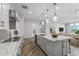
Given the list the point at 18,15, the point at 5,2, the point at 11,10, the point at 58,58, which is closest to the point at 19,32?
the point at 18,15

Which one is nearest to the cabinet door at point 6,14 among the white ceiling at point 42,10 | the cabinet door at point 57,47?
the white ceiling at point 42,10

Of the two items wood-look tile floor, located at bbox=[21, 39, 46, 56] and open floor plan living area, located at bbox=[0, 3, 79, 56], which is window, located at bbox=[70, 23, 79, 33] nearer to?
open floor plan living area, located at bbox=[0, 3, 79, 56]

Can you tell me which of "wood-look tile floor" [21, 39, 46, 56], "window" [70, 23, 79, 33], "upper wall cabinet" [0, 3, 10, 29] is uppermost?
"upper wall cabinet" [0, 3, 10, 29]

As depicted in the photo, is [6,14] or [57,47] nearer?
[6,14]

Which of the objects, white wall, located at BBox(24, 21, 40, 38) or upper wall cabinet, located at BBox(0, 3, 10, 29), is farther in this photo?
white wall, located at BBox(24, 21, 40, 38)

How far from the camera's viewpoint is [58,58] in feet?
5.16

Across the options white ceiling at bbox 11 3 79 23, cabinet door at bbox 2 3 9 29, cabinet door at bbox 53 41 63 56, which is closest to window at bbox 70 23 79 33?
white ceiling at bbox 11 3 79 23

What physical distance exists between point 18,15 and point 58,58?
120 cm

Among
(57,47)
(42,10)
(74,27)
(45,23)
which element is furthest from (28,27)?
(74,27)

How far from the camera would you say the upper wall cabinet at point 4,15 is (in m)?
1.51

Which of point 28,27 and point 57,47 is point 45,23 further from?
point 57,47

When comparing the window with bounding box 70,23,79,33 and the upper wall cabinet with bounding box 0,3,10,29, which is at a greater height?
the upper wall cabinet with bounding box 0,3,10,29

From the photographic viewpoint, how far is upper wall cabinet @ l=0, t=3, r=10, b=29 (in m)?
1.51

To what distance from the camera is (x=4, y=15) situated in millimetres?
1573
